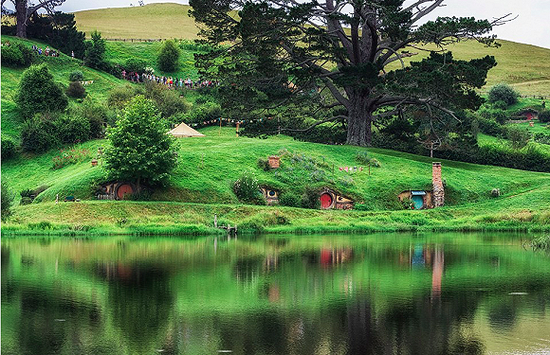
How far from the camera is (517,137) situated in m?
98.1

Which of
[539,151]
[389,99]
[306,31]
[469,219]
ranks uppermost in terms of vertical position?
[306,31]

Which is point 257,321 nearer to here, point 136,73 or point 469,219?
point 469,219

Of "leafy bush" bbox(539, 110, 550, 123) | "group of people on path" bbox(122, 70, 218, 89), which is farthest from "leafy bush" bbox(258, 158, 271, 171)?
"leafy bush" bbox(539, 110, 550, 123)

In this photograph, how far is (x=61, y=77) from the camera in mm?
116562

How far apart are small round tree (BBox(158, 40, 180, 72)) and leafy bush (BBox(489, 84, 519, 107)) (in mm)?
55656

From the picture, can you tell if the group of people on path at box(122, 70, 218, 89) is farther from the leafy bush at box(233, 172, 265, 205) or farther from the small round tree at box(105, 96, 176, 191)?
the leafy bush at box(233, 172, 265, 205)

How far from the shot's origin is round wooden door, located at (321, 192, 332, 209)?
6656 centimetres

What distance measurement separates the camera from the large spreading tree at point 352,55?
70.1m

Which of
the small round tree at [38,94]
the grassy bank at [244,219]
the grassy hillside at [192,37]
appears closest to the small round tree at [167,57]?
the grassy hillside at [192,37]

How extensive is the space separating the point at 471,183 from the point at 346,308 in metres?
49.1

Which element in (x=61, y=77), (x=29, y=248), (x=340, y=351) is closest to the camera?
(x=340, y=351)

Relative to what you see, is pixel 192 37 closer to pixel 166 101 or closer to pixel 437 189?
pixel 166 101

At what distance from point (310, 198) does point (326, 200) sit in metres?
1.84

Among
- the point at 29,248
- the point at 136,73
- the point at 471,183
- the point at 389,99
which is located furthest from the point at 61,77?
the point at 29,248
